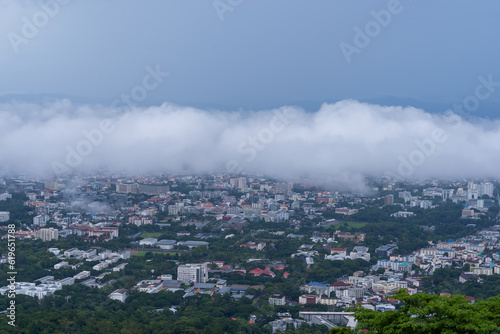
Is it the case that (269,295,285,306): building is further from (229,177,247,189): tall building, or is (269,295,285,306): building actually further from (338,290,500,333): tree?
(229,177,247,189): tall building

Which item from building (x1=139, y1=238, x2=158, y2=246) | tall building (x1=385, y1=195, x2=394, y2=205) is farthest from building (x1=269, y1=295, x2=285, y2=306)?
tall building (x1=385, y1=195, x2=394, y2=205)

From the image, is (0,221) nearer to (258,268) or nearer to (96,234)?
(96,234)

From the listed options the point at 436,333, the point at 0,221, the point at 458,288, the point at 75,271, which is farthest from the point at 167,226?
the point at 436,333

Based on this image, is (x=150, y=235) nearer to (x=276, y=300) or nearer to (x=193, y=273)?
(x=193, y=273)

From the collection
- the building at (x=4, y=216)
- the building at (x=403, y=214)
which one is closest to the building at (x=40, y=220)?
the building at (x=4, y=216)

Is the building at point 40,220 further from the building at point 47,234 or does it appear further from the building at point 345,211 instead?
the building at point 345,211
